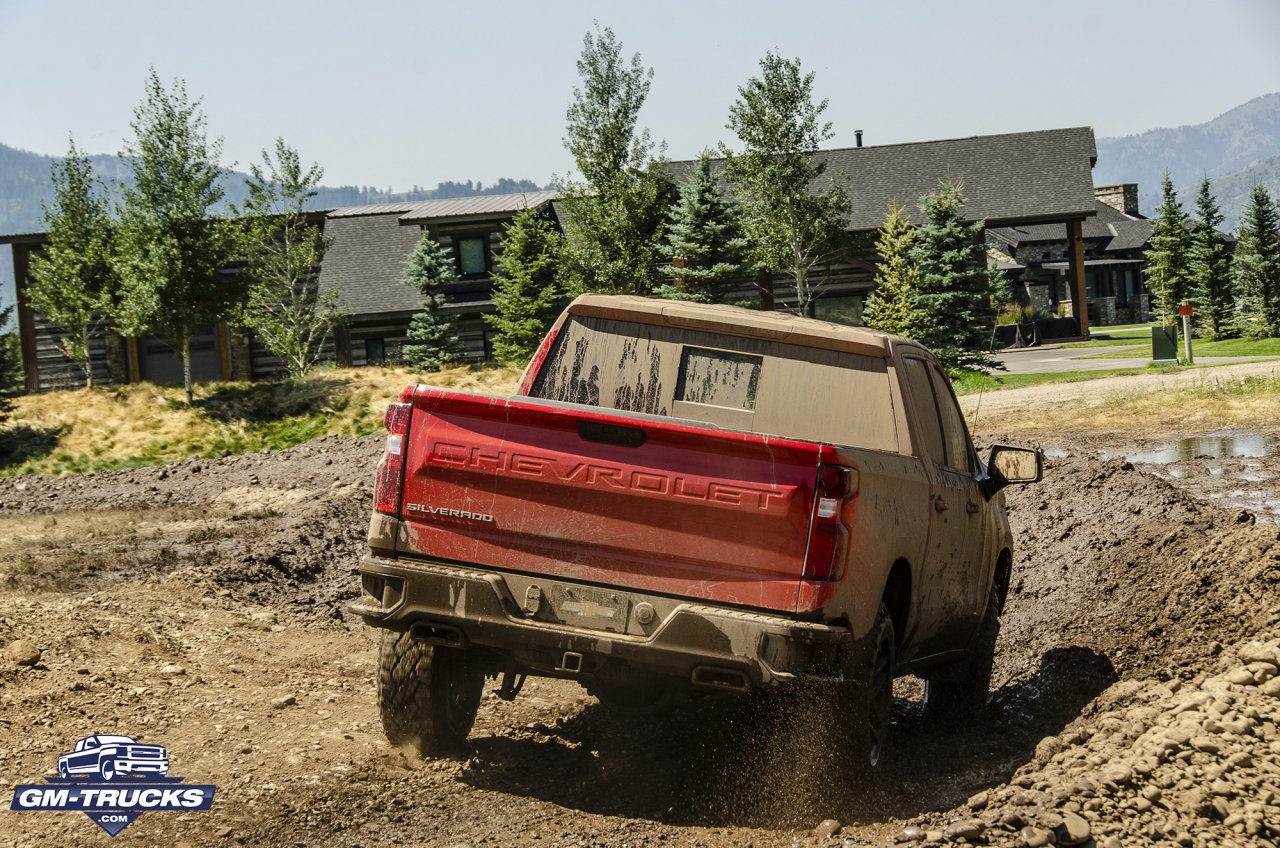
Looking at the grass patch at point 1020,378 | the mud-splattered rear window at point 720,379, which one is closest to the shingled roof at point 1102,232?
the grass patch at point 1020,378

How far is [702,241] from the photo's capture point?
127 feet

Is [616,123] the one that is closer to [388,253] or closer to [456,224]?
[456,224]

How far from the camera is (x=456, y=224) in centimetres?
4481

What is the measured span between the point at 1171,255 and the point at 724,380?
55.9 metres

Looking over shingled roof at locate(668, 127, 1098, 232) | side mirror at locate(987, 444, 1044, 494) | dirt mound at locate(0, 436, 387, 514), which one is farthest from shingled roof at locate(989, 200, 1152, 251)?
side mirror at locate(987, 444, 1044, 494)

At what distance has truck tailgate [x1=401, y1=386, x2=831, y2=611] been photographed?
518cm

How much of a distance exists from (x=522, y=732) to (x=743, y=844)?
2.16 meters

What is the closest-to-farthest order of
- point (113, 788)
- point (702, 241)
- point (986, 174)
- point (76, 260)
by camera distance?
point (113, 788)
point (76, 260)
point (702, 241)
point (986, 174)

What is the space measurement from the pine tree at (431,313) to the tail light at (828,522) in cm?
3651

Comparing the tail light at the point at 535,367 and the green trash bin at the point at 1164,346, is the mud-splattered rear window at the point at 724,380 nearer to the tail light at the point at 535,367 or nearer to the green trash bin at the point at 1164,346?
the tail light at the point at 535,367

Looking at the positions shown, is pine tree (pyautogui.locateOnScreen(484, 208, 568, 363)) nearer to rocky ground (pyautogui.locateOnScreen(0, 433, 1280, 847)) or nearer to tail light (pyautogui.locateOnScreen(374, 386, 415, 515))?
rocky ground (pyautogui.locateOnScreen(0, 433, 1280, 847))

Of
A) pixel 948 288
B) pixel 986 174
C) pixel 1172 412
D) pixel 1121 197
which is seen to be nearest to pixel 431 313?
pixel 948 288

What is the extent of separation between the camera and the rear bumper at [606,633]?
5.14 meters

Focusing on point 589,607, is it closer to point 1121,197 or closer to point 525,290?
point 525,290
